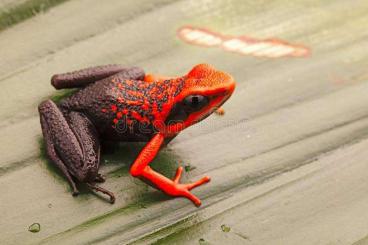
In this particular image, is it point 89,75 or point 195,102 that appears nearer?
point 195,102

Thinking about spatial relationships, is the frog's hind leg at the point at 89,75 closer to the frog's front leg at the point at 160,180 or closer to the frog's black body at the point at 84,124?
the frog's black body at the point at 84,124

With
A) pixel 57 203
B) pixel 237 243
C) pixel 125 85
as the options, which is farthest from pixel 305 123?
pixel 57 203

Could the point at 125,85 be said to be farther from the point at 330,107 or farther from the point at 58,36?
the point at 330,107

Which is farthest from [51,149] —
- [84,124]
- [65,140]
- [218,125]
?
[218,125]

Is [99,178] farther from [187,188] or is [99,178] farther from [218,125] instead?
[218,125]

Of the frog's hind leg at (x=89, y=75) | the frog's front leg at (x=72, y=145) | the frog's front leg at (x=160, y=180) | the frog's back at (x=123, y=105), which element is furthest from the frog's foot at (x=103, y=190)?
the frog's hind leg at (x=89, y=75)

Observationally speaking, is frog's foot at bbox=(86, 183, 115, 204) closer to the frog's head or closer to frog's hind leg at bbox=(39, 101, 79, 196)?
frog's hind leg at bbox=(39, 101, 79, 196)

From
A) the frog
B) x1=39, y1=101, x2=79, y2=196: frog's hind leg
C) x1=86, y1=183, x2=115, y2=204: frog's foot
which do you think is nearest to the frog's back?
the frog
